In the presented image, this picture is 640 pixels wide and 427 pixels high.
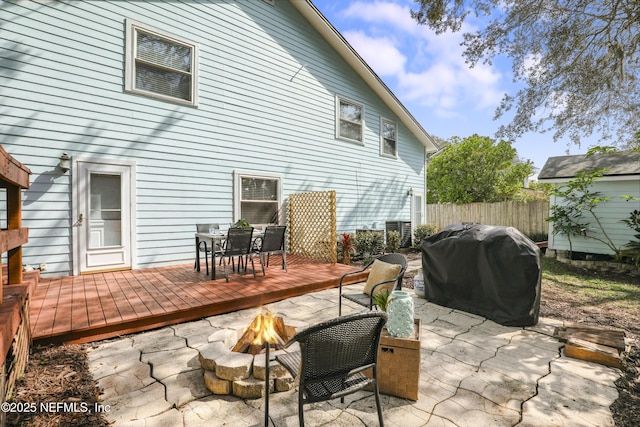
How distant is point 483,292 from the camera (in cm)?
404

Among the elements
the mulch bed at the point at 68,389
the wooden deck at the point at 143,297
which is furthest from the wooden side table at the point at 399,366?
the wooden deck at the point at 143,297

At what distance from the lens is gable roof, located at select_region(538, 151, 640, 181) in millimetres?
7807

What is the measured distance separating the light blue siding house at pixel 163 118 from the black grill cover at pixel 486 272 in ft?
14.8

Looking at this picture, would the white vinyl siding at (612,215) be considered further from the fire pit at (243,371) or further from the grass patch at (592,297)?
the fire pit at (243,371)

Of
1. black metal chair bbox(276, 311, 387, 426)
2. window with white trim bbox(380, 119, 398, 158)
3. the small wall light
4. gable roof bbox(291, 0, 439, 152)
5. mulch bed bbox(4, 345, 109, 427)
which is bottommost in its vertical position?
mulch bed bbox(4, 345, 109, 427)

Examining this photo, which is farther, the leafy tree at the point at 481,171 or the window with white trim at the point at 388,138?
the leafy tree at the point at 481,171

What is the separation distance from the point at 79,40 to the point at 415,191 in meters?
10.7

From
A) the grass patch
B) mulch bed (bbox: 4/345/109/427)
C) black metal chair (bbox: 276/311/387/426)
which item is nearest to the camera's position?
black metal chair (bbox: 276/311/387/426)

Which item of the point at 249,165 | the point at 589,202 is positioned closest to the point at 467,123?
the point at 589,202

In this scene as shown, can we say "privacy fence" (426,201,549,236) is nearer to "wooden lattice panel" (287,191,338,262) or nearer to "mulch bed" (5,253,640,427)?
"wooden lattice panel" (287,191,338,262)

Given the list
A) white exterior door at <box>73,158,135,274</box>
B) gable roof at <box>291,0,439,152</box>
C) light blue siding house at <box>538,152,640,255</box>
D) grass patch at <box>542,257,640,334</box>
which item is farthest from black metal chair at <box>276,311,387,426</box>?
light blue siding house at <box>538,152,640,255</box>

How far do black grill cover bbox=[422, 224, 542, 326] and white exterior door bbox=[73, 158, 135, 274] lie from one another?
532 cm

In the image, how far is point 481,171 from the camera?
636 inches

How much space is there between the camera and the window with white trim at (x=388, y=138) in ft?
34.9
